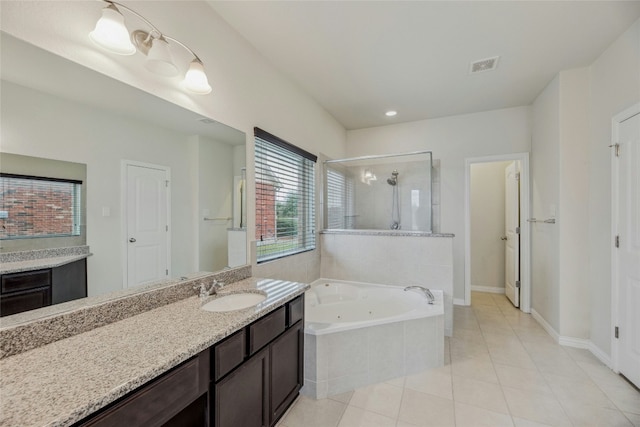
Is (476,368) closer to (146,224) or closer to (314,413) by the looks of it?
(314,413)

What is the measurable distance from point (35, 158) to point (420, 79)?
304cm

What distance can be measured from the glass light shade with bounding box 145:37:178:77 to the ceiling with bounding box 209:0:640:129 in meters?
0.72

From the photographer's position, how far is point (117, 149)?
4.24 feet

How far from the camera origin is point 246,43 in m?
2.18

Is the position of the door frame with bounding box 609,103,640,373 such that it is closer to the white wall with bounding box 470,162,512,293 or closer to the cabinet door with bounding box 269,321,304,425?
the white wall with bounding box 470,162,512,293

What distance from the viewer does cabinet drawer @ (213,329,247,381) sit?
3.64 feet

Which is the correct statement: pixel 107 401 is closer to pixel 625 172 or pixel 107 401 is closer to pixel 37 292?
pixel 37 292

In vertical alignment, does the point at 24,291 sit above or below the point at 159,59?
below

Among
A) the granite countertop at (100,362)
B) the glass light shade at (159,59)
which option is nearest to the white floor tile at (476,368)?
the granite countertop at (100,362)

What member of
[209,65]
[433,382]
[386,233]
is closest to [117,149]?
[209,65]

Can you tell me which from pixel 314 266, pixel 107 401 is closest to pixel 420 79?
pixel 314 266

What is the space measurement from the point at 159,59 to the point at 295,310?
1.60m

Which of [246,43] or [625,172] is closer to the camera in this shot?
[625,172]

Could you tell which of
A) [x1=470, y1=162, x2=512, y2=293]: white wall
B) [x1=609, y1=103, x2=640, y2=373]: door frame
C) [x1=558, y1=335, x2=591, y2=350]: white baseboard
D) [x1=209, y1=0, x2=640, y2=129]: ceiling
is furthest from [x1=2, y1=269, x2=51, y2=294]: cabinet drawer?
[x1=470, y1=162, x2=512, y2=293]: white wall
